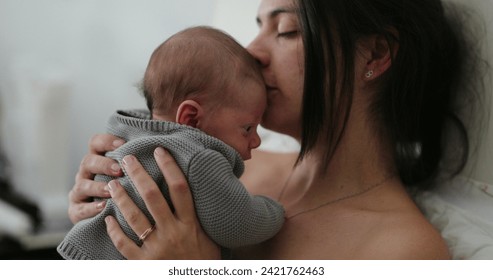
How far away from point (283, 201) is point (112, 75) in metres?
1.12

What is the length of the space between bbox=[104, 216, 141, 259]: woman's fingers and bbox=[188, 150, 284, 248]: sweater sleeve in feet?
0.39

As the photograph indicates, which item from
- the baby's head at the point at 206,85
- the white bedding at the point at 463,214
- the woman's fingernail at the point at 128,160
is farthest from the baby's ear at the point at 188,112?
the white bedding at the point at 463,214

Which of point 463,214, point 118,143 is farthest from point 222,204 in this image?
point 463,214

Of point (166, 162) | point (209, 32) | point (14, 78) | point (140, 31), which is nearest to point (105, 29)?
point (140, 31)

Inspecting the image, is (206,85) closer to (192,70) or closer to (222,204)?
(192,70)

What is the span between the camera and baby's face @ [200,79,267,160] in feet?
2.78

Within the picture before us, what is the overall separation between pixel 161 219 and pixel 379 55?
55cm

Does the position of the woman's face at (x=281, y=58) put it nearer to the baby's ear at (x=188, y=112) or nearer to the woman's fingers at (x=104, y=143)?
the baby's ear at (x=188, y=112)

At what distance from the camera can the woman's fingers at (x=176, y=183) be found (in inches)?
30.1

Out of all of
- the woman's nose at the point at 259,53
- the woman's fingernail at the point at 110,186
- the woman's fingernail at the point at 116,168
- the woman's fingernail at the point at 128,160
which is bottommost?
the woman's fingernail at the point at 110,186

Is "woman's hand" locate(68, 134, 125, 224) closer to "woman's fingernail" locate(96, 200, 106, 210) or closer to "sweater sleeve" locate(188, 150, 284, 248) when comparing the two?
"woman's fingernail" locate(96, 200, 106, 210)

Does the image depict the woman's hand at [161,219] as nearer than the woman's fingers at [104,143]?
Yes

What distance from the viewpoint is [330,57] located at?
0.92 metres

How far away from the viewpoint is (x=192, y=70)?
2.69 feet
